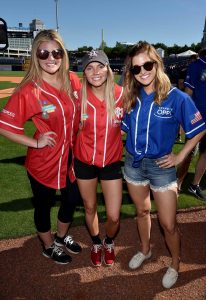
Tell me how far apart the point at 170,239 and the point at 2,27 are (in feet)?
12.0

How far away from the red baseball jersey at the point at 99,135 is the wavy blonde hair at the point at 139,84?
0.19m

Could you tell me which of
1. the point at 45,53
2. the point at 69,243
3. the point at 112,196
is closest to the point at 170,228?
the point at 112,196

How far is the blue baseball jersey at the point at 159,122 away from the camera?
2.70 m

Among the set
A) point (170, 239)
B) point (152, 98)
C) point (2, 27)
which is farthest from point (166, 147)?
point (2, 27)

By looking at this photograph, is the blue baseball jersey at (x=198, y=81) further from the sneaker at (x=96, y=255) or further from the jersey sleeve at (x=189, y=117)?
the sneaker at (x=96, y=255)

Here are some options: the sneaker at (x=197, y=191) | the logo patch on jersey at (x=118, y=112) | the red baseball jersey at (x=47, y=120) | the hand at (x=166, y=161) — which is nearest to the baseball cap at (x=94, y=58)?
the red baseball jersey at (x=47, y=120)

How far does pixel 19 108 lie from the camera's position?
2922 millimetres

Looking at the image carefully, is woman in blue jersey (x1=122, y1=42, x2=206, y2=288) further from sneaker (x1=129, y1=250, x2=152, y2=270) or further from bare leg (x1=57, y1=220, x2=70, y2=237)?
bare leg (x1=57, y1=220, x2=70, y2=237)

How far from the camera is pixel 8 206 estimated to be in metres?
5.15

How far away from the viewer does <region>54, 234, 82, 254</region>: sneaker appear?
386 centimetres

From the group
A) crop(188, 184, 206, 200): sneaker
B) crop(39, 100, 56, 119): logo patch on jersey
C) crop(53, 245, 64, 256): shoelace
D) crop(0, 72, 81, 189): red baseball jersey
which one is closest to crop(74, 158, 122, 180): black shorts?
Answer: crop(0, 72, 81, 189): red baseball jersey

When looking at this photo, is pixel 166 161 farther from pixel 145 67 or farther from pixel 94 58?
pixel 94 58

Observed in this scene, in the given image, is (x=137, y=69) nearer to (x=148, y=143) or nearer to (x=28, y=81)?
(x=148, y=143)

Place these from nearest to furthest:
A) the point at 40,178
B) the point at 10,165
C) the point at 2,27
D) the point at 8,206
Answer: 1. the point at 40,178
2. the point at 2,27
3. the point at 8,206
4. the point at 10,165
